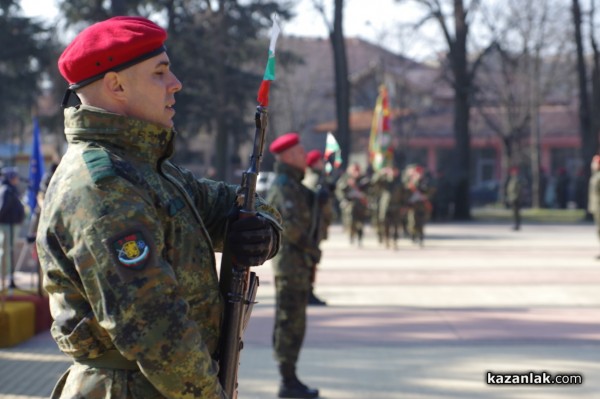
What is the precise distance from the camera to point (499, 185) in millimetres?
52469

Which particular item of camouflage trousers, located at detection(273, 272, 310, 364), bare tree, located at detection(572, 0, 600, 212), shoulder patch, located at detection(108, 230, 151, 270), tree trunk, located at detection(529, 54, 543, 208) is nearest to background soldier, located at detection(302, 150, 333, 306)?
camouflage trousers, located at detection(273, 272, 310, 364)

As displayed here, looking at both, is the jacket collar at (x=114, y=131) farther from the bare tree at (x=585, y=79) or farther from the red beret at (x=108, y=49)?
the bare tree at (x=585, y=79)

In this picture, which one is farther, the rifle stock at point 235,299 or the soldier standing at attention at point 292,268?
the soldier standing at attention at point 292,268

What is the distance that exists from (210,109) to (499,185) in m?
21.9

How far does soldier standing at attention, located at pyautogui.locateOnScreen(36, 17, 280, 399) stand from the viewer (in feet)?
7.84

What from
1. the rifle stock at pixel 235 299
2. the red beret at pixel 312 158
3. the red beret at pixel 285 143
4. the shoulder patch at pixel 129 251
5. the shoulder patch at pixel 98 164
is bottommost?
the rifle stock at pixel 235 299

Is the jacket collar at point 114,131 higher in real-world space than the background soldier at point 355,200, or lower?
higher

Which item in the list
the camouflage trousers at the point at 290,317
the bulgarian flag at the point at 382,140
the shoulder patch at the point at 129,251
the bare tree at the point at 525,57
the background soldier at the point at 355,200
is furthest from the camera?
the bare tree at the point at 525,57

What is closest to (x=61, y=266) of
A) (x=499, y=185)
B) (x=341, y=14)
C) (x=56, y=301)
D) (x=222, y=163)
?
(x=56, y=301)

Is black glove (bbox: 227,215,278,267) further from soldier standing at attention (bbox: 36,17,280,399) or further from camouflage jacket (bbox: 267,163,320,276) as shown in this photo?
camouflage jacket (bbox: 267,163,320,276)

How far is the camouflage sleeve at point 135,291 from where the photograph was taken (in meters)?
2.38

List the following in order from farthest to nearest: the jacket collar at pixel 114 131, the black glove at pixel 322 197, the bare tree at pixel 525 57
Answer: the bare tree at pixel 525 57 < the black glove at pixel 322 197 < the jacket collar at pixel 114 131

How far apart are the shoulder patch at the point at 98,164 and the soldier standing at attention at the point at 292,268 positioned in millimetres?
4207

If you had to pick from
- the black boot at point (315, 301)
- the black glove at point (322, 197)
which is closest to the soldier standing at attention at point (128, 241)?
the black glove at point (322, 197)
